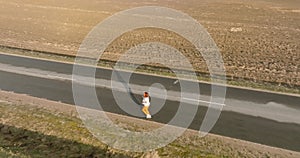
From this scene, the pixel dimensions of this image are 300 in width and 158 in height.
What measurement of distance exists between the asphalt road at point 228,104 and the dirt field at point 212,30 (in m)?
4.03

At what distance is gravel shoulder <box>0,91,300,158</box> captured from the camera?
41.4 feet

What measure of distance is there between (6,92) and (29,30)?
71.2ft

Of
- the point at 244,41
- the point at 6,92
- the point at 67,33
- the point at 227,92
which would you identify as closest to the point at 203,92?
the point at 227,92

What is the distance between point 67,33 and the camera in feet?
121

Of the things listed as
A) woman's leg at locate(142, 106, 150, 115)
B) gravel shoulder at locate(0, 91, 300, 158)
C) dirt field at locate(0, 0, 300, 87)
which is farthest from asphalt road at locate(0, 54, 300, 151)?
dirt field at locate(0, 0, 300, 87)

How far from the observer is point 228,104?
17109 millimetres

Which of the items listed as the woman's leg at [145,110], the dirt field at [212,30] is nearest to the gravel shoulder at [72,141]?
the woman's leg at [145,110]

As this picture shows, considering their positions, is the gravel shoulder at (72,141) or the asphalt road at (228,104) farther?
the asphalt road at (228,104)

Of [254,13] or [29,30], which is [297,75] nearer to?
[254,13]

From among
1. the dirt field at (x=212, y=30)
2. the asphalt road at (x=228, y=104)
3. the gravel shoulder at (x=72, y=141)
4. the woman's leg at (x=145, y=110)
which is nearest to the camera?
the gravel shoulder at (x=72, y=141)

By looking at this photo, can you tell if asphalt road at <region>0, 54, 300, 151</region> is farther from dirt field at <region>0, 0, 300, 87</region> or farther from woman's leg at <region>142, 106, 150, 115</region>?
dirt field at <region>0, 0, 300, 87</region>

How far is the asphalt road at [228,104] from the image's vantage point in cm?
1438

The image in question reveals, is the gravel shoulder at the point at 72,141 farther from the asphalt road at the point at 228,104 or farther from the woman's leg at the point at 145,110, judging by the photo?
the asphalt road at the point at 228,104

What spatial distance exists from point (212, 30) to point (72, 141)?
27.1m
